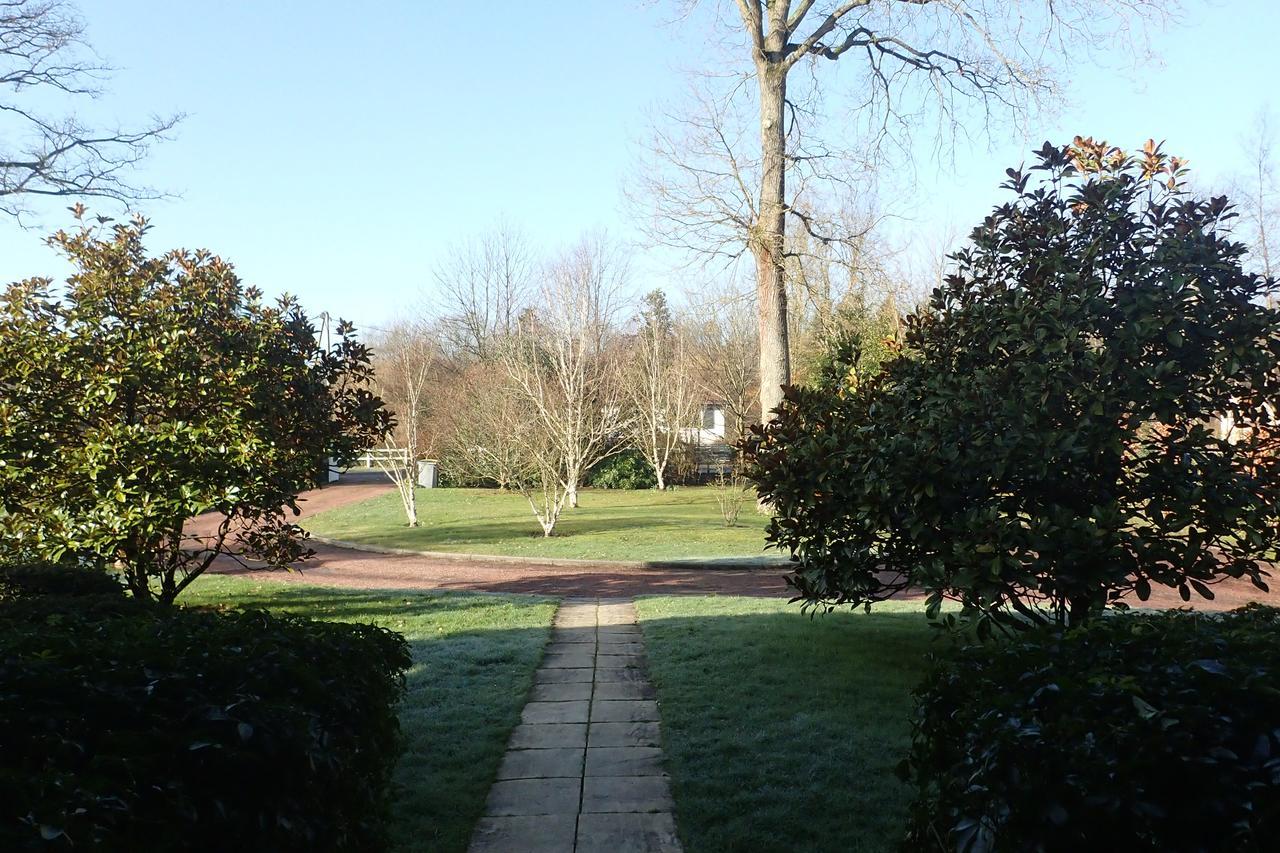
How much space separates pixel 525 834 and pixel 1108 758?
7.92 ft

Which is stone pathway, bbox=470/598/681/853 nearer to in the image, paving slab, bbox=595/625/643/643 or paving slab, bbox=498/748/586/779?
paving slab, bbox=498/748/586/779

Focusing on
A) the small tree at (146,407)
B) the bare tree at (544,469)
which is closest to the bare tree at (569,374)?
the bare tree at (544,469)

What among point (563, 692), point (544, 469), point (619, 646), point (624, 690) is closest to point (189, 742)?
point (563, 692)

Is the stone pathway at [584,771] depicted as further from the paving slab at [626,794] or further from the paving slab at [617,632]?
the paving slab at [617,632]

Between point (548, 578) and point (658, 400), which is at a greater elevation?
point (658, 400)

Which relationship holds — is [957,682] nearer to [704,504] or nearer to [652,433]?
[704,504]

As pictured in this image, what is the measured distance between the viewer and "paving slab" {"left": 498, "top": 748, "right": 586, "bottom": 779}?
4.61 meters

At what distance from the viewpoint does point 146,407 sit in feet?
29.1

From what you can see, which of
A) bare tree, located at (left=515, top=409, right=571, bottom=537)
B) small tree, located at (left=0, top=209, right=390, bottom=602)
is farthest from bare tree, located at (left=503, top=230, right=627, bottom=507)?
small tree, located at (left=0, top=209, right=390, bottom=602)

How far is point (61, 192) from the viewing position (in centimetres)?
2103

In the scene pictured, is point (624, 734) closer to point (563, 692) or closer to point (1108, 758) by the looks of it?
point (563, 692)

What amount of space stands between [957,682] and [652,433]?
33.2 metres

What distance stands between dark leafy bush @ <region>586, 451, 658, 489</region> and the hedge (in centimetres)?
3387

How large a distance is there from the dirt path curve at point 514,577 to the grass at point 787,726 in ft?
14.1
